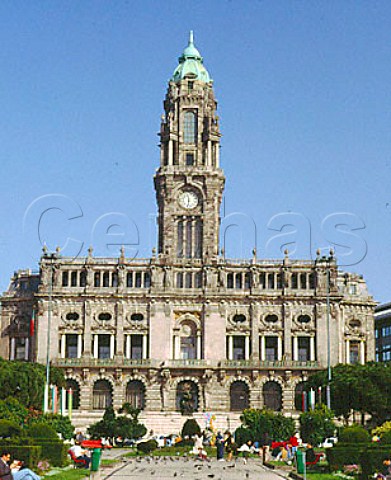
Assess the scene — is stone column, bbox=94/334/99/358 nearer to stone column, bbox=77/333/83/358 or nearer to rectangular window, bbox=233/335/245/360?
stone column, bbox=77/333/83/358

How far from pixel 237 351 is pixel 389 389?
32332 millimetres

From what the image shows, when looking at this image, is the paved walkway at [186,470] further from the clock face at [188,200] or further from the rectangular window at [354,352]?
the clock face at [188,200]

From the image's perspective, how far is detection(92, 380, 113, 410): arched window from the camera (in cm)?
12888

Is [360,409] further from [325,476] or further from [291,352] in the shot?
[325,476]

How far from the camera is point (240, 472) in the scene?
5997 centimetres

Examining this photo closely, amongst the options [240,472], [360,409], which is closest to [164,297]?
[360,409]

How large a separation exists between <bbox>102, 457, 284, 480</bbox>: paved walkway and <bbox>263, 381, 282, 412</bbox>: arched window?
55932mm

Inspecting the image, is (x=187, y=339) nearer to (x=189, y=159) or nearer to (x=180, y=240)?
(x=180, y=240)

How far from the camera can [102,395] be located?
129 meters

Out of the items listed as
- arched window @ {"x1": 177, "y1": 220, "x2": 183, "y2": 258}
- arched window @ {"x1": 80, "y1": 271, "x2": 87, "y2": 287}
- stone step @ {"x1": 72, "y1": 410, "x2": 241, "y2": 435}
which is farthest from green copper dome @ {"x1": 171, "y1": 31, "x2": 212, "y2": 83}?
stone step @ {"x1": 72, "y1": 410, "x2": 241, "y2": 435}

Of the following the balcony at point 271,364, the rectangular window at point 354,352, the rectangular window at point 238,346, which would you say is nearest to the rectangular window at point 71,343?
the balcony at point 271,364

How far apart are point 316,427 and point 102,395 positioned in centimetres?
4723

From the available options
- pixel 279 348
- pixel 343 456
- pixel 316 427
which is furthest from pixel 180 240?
pixel 343 456

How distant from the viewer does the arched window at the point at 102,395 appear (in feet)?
423
